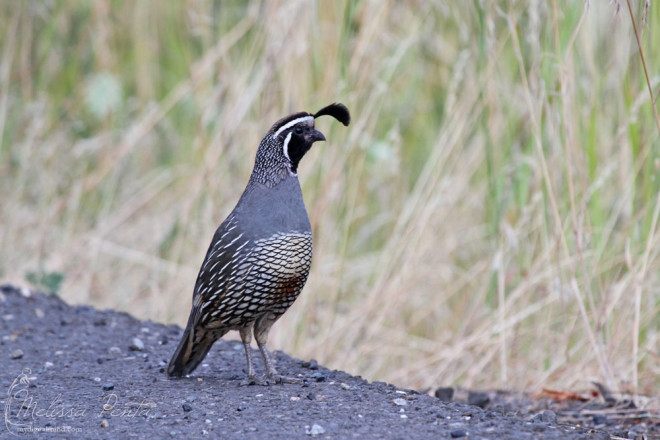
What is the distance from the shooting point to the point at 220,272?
330 cm

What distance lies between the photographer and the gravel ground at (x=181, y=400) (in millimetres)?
2604

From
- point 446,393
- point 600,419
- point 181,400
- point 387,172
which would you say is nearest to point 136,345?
point 181,400

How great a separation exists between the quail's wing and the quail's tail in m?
0.05

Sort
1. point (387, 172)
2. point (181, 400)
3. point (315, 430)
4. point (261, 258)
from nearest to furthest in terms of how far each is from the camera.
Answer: point (315, 430) < point (181, 400) < point (261, 258) < point (387, 172)

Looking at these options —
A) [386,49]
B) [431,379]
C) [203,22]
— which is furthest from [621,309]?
[203,22]

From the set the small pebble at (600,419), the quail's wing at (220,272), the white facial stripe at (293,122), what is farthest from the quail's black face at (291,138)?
the small pebble at (600,419)

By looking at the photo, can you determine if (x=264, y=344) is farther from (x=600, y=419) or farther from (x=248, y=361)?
(x=600, y=419)

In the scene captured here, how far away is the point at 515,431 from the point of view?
2553 millimetres

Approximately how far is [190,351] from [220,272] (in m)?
0.33

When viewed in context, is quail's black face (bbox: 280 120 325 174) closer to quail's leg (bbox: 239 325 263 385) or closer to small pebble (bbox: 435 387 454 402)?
quail's leg (bbox: 239 325 263 385)

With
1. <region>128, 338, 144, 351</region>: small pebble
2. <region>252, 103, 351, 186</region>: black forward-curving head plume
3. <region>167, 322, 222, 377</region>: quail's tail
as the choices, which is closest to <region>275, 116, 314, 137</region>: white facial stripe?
<region>252, 103, 351, 186</region>: black forward-curving head plume

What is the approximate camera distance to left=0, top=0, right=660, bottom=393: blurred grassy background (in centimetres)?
372

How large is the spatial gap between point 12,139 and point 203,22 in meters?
1.70

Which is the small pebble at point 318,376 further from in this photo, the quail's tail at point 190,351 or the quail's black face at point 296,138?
the quail's black face at point 296,138
